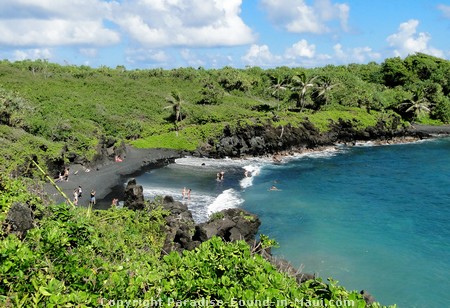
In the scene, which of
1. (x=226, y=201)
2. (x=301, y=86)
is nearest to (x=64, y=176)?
(x=226, y=201)

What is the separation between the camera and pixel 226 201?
4466 cm

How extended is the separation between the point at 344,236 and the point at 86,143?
3988 cm

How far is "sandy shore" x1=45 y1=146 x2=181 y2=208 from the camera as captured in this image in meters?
43.2

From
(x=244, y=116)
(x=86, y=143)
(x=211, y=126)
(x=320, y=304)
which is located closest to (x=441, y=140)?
(x=244, y=116)

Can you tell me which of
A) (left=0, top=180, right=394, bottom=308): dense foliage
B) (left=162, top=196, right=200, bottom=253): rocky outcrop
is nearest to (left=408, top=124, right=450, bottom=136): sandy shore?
(left=162, top=196, right=200, bottom=253): rocky outcrop

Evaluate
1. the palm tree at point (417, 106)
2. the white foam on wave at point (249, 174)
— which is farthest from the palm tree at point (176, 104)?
the palm tree at point (417, 106)

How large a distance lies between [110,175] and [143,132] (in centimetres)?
2305

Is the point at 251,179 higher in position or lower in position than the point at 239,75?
lower

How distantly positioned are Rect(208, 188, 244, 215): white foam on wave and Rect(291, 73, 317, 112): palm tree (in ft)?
153

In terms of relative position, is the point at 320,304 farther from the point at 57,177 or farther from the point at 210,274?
the point at 57,177

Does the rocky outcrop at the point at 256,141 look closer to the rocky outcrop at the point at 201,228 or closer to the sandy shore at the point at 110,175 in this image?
the sandy shore at the point at 110,175

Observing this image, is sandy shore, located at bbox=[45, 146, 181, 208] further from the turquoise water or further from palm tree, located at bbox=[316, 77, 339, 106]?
palm tree, located at bbox=[316, 77, 339, 106]

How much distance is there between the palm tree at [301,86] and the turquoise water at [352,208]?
20603 mm

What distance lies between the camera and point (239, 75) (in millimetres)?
113375
